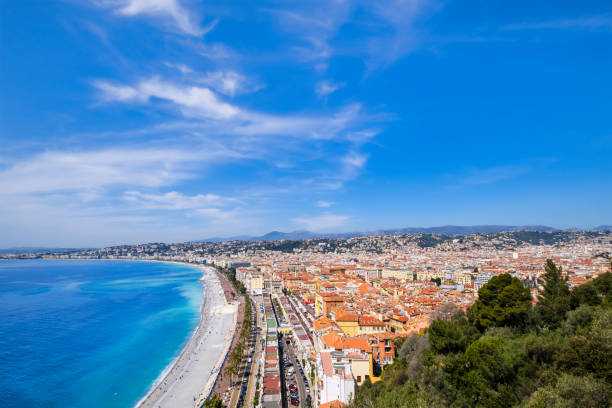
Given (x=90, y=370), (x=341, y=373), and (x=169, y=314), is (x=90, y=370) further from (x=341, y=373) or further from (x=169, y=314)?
(x=341, y=373)

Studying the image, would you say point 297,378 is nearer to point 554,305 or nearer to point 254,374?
point 254,374

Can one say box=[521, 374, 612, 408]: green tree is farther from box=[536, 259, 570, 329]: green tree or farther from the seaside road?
the seaside road

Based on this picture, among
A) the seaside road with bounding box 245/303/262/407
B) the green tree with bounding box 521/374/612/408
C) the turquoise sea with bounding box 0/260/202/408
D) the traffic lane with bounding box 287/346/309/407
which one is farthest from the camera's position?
the turquoise sea with bounding box 0/260/202/408

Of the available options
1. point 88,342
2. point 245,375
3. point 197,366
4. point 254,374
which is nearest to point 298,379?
point 254,374

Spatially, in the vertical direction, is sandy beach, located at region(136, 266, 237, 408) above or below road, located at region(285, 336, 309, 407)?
below

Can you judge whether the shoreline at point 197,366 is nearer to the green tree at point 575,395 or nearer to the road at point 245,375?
the road at point 245,375

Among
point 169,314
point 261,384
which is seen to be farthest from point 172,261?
point 261,384

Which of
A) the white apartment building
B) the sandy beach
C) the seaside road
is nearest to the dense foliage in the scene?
the white apartment building
